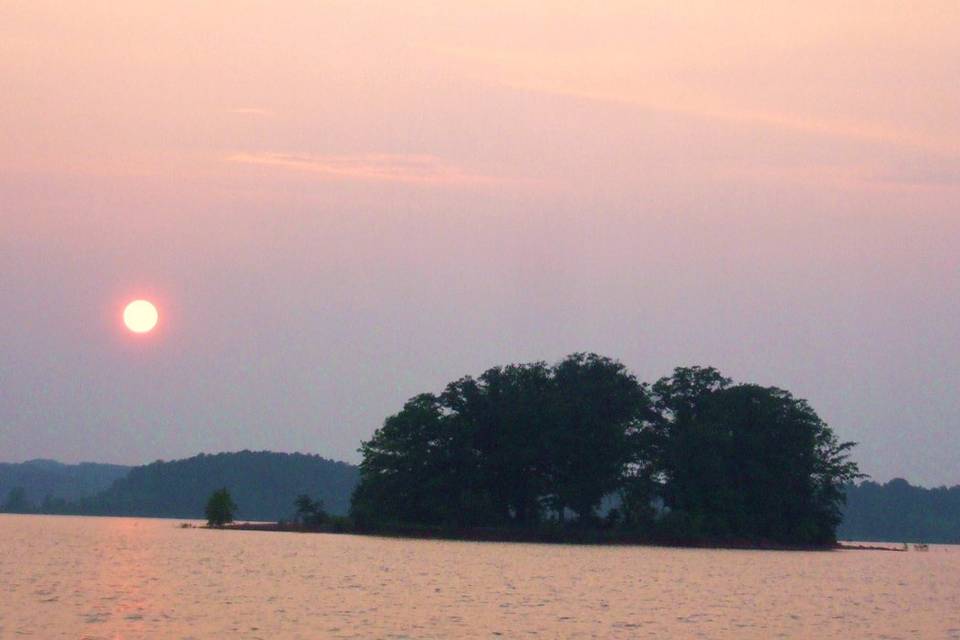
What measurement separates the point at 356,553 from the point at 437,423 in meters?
44.0

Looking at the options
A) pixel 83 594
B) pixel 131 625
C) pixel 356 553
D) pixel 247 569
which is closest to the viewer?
pixel 131 625

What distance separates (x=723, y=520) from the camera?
128625 mm

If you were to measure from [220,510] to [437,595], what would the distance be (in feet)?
288

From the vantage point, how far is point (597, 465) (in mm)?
130125

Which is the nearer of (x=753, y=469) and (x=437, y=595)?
(x=437, y=595)

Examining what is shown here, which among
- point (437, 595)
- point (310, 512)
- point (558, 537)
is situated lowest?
point (437, 595)

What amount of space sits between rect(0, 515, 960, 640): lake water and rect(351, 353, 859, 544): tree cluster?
1185 inches

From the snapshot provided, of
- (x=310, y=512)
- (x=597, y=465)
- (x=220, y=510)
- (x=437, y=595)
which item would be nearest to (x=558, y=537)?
(x=597, y=465)

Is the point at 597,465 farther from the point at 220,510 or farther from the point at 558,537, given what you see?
the point at 220,510

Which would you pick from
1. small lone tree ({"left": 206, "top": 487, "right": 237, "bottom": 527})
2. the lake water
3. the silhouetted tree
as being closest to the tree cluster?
the silhouetted tree

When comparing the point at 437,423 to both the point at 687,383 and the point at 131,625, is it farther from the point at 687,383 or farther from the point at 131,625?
the point at 131,625

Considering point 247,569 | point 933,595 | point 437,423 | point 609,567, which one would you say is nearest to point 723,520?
point 437,423

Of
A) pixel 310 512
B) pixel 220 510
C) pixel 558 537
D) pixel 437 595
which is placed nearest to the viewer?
pixel 437 595

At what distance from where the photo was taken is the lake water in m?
45.2
